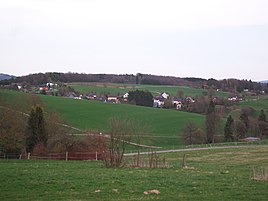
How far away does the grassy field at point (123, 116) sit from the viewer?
267 feet

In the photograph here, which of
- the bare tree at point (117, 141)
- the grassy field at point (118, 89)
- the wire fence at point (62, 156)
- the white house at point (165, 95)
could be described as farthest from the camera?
the grassy field at point (118, 89)

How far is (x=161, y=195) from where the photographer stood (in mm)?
14695

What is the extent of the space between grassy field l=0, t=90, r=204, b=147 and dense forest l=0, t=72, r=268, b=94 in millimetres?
54337

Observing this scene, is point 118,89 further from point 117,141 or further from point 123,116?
point 117,141

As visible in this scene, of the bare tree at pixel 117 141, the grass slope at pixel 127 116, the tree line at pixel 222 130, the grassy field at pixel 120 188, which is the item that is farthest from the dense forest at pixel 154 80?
the grassy field at pixel 120 188

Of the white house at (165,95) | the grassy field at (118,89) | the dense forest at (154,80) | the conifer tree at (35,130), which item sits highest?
the dense forest at (154,80)

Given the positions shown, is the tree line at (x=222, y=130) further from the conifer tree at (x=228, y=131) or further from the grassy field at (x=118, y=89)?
the grassy field at (x=118, y=89)

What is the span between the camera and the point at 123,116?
89250 millimetres

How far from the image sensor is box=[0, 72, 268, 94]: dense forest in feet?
516

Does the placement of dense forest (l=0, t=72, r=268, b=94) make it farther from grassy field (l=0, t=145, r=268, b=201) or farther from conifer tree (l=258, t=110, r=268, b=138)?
grassy field (l=0, t=145, r=268, b=201)

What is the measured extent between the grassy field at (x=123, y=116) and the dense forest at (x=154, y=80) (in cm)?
5434

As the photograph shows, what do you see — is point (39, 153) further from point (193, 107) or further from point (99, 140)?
point (193, 107)

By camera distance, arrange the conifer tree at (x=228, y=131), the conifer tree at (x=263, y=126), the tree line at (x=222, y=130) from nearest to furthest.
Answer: the tree line at (x=222, y=130)
the conifer tree at (x=228, y=131)
the conifer tree at (x=263, y=126)

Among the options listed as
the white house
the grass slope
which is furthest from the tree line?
the white house
